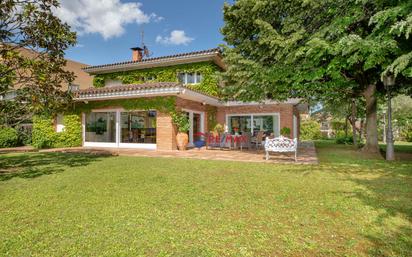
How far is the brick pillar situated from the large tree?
13.4 ft

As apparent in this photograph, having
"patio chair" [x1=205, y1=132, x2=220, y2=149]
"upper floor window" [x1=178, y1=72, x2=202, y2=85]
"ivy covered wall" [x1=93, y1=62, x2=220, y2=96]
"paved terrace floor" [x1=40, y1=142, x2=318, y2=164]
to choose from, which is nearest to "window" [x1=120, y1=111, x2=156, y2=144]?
"paved terrace floor" [x1=40, y1=142, x2=318, y2=164]

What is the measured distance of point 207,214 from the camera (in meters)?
3.90

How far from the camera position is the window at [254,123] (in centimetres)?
1792

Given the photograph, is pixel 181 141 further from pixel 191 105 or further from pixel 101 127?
pixel 101 127

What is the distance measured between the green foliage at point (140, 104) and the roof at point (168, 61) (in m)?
4.25

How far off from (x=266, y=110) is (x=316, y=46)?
9529 mm

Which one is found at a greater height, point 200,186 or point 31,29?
point 31,29

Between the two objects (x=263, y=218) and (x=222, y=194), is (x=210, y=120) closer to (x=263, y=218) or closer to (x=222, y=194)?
(x=222, y=194)

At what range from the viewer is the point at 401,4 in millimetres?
7332

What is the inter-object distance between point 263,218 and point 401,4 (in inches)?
322

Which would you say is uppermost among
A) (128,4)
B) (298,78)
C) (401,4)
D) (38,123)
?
(128,4)

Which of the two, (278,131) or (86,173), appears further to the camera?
(278,131)

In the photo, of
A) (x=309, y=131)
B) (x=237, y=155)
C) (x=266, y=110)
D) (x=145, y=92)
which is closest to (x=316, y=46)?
(x=237, y=155)

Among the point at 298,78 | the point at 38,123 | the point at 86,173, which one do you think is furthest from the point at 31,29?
the point at 38,123
